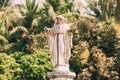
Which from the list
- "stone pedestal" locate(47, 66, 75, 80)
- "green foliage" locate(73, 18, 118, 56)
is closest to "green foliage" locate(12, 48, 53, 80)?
"green foliage" locate(73, 18, 118, 56)

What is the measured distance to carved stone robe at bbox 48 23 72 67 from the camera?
12188 mm

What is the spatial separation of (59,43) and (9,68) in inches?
492

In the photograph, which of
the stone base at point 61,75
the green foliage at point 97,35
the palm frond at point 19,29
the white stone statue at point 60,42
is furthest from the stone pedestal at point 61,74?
the palm frond at point 19,29

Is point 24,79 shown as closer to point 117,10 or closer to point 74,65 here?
point 74,65

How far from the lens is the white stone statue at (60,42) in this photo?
1217cm

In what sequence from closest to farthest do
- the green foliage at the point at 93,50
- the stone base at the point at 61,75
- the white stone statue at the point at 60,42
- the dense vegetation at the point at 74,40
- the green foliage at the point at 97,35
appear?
the stone base at the point at 61,75
the white stone statue at the point at 60,42
the green foliage at the point at 93,50
the dense vegetation at the point at 74,40
the green foliage at the point at 97,35

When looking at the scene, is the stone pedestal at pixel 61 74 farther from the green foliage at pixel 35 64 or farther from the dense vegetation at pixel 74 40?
the green foliage at pixel 35 64

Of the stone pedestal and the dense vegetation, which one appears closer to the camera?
the stone pedestal

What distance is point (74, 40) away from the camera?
984 inches

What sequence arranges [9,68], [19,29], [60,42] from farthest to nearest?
[19,29] < [9,68] < [60,42]

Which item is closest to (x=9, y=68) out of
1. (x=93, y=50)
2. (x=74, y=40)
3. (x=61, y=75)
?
(x=74, y=40)

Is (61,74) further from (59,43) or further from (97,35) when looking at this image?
(97,35)

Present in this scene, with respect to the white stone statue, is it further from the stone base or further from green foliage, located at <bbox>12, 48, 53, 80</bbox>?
green foliage, located at <bbox>12, 48, 53, 80</bbox>

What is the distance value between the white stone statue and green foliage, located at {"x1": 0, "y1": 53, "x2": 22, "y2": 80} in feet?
38.3
